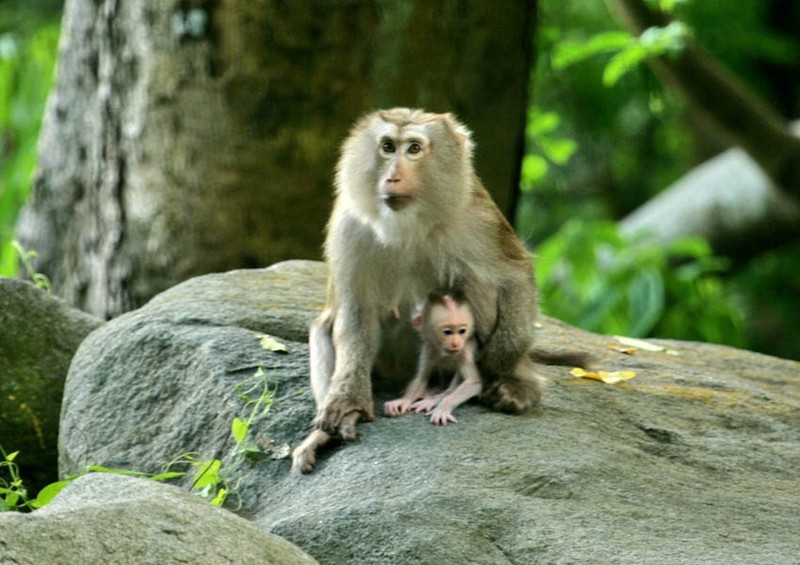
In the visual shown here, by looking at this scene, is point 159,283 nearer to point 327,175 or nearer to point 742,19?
point 327,175

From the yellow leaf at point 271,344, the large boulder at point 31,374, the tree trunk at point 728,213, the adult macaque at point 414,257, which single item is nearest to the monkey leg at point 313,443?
the adult macaque at point 414,257

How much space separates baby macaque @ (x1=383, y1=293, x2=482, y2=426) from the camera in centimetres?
563

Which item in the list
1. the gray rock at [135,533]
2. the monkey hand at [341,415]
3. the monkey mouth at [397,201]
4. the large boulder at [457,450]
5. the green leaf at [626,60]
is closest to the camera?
the gray rock at [135,533]

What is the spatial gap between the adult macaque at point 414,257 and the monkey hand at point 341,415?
3 cm

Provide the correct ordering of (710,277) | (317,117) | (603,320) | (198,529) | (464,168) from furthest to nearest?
(710,277), (603,320), (317,117), (464,168), (198,529)

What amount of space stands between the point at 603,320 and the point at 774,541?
5624 mm

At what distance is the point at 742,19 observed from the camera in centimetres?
1216

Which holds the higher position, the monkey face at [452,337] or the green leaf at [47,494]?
the monkey face at [452,337]

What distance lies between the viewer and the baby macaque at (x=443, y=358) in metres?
5.63

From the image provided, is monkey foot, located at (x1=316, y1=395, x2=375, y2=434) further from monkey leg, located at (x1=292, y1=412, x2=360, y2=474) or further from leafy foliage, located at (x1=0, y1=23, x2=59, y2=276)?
leafy foliage, located at (x1=0, y1=23, x2=59, y2=276)

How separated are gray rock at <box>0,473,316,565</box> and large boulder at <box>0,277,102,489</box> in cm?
176

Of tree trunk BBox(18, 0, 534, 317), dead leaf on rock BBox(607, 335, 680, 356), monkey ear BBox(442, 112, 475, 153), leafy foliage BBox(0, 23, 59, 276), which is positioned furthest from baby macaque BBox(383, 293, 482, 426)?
leafy foliage BBox(0, 23, 59, 276)

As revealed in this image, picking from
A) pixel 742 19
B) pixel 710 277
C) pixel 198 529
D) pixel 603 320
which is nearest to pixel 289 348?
pixel 198 529

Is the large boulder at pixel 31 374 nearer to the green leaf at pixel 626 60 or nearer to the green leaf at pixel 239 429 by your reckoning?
the green leaf at pixel 239 429
